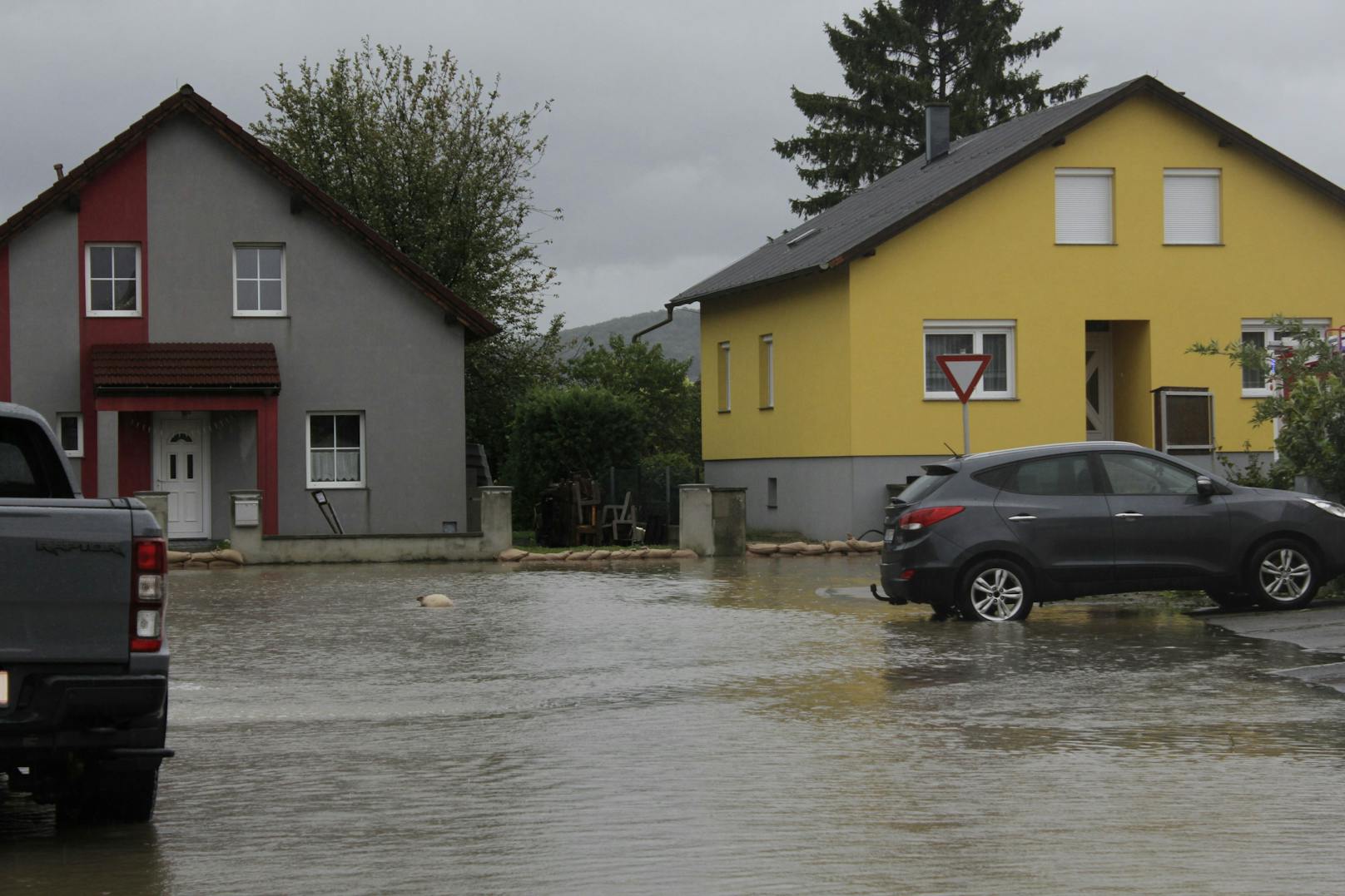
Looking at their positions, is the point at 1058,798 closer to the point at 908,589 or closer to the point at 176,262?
the point at 908,589

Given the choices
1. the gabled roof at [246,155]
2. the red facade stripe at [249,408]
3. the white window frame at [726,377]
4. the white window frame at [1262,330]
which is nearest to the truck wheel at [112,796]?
the red facade stripe at [249,408]

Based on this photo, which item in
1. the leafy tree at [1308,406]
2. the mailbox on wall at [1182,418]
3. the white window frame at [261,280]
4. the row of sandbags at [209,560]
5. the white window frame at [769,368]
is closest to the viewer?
the leafy tree at [1308,406]

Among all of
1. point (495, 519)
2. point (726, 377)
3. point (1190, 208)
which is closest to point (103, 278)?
point (495, 519)

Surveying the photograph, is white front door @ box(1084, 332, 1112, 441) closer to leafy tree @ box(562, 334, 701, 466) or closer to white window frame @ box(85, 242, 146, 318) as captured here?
white window frame @ box(85, 242, 146, 318)

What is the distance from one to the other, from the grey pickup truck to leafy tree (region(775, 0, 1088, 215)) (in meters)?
50.8

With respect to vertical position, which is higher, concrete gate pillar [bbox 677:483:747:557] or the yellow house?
the yellow house

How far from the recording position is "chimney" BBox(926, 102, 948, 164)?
40.7 metres

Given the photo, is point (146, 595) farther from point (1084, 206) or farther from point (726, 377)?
point (726, 377)

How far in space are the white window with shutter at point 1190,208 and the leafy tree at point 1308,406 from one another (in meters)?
12.2

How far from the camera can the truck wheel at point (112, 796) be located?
740cm

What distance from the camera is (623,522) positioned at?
3192 centimetres

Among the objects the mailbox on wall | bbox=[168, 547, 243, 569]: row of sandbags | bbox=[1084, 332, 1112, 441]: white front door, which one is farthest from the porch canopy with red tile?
the mailbox on wall

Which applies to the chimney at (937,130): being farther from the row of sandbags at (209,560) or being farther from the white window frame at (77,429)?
the row of sandbags at (209,560)

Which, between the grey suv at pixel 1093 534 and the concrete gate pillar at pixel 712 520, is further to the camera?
the concrete gate pillar at pixel 712 520
